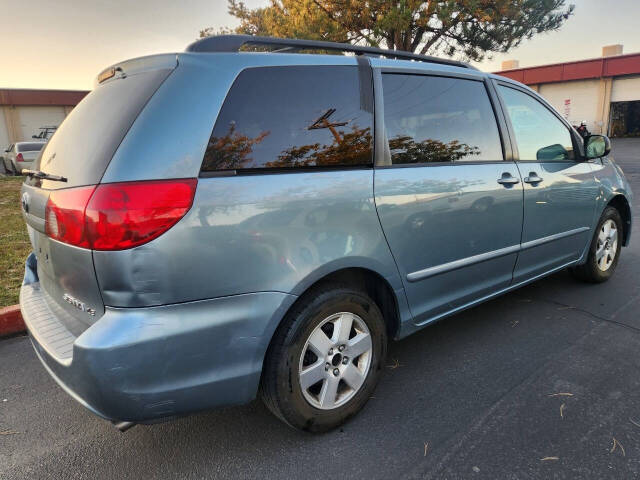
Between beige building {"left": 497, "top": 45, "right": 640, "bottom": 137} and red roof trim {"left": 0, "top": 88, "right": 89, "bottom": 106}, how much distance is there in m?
32.0

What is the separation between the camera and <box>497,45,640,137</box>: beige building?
90.6 ft

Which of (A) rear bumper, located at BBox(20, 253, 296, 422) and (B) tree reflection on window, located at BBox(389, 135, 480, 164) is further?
(B) tree reflection on window, located at BBox(389, 135, 480, 164)

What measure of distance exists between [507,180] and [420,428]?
1646mm

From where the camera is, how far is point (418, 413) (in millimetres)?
2342

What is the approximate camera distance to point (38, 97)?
104 ft

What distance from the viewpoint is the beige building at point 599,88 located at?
27.6 metres

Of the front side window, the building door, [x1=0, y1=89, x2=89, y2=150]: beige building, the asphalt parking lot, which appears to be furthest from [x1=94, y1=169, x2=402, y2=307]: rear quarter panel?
[x1=0, y1=89, x2=89, y2=150]: beige building

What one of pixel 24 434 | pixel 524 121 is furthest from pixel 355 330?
pixel 524 121

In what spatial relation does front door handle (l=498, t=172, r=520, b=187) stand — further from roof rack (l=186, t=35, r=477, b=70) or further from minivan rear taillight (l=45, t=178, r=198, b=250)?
minivan rear taillight (l=45, t=178, r=198, b=250)

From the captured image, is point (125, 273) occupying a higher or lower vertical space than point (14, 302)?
higher

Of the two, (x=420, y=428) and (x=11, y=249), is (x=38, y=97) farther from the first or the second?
(x=420, y=428)

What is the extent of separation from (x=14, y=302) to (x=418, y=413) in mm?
3310

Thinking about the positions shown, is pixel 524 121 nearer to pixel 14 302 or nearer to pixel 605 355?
pixel 605 355

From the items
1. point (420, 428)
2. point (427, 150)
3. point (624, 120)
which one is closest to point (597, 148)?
point (427, 150)
